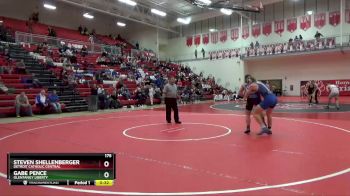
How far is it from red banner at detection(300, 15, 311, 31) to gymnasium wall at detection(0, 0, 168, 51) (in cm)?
1704

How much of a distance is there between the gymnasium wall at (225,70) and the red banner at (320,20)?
804 centimetres

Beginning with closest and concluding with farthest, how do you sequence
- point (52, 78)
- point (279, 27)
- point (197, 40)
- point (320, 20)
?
point (52, 78) → point (320, 20) → point (279, 27) → point (197, 40)

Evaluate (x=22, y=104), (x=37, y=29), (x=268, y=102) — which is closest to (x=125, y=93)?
(x=22, y=104)

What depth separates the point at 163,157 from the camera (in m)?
5.74

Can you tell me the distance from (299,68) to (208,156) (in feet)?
90.1

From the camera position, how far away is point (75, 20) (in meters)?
34.6

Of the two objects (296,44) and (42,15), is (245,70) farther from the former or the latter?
(42,15)

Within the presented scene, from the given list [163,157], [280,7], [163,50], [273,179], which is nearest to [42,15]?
[163,50]

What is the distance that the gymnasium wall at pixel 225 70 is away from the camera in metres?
33.0

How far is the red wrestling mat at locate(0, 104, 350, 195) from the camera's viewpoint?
4.06 m

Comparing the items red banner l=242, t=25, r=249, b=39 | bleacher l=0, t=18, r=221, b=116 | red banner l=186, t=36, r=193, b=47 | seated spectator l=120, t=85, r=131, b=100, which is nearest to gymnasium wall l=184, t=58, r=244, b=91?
red banner l=242, t=25, r=249, b=39

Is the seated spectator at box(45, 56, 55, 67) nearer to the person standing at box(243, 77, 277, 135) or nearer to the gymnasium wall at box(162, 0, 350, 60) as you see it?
the person standing at box(243, 77, 277, 135)

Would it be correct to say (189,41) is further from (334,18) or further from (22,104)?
(22,104)

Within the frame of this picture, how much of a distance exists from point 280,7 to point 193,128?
1048 inches
